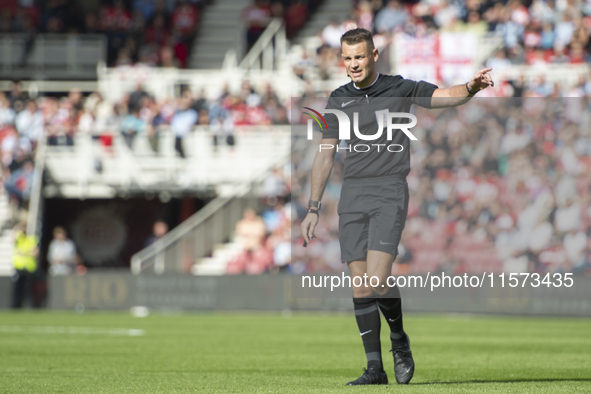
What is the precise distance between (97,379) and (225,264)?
1323cm

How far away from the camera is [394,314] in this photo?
6664mm

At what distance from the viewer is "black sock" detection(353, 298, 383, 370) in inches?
259

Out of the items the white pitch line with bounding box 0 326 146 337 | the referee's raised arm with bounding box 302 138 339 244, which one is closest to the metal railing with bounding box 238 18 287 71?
the white pitch line with bounding box 0 326 146 337

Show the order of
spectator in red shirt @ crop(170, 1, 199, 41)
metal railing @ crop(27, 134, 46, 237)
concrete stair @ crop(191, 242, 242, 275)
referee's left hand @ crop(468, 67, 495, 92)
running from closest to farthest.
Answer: referee's left hand @ crop(468, 67, 495, 92) → concrete stair @ crop(191, 242, 242, 275) → metal railing @ crop(27, 134, 46, 237) → spectator in red shirt @ crop(170, 1, 199, 41)

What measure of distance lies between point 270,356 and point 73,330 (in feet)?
16.0

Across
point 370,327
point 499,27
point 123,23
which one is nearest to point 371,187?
point 370,327

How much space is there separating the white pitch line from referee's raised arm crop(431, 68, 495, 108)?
22.8 ft

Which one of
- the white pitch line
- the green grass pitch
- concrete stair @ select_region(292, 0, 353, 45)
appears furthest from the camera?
concrete stair @ select_region(292, 0, 353, 45)

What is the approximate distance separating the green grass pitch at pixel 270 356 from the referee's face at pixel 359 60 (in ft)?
6.87

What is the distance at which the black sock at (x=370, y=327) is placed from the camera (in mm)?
6582

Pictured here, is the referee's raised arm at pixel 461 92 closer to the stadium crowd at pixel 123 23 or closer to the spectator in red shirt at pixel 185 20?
the stadium crowd at pixel 123 23

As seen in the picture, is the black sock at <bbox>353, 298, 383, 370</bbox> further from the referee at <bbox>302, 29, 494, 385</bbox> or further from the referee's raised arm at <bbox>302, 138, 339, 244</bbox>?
the referee's raised arm at <bbox>302, 138, 339, 244</bbox>

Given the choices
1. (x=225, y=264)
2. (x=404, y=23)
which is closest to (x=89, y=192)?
(x=225, y=264)

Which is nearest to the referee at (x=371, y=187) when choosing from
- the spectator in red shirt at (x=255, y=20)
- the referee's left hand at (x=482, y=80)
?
the referee's left hand at (x=482, y=80)
